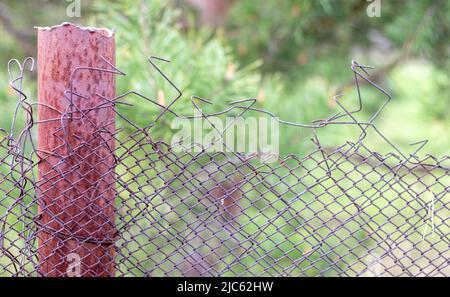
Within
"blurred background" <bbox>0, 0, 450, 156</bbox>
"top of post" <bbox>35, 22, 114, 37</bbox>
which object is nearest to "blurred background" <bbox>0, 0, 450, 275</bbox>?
"blurred background" <bbox>0, 0, 450, 156</bbox>

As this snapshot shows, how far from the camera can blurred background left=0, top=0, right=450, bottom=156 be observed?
5.75 feet

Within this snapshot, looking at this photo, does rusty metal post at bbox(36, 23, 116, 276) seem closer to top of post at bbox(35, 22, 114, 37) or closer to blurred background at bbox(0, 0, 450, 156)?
top of post at bbox(35, 22, 114, 37)

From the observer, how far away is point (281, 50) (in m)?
2.72

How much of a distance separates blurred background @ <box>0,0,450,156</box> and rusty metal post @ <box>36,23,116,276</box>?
0.47 m

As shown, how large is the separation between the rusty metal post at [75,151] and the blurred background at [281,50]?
1.54ft

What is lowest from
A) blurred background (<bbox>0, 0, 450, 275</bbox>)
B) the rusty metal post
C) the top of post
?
the rusty metal post

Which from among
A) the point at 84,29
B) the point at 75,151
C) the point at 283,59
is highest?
the point at 283,59

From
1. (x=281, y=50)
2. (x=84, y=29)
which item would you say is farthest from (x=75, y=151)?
(x=281, y=50)

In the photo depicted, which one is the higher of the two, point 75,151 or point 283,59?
point 283,59

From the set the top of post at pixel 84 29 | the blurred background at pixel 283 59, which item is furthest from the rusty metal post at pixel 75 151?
the blurred background at pixel 283 59

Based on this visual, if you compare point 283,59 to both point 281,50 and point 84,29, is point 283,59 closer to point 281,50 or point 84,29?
point 281,50

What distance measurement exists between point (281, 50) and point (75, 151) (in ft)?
5.97
